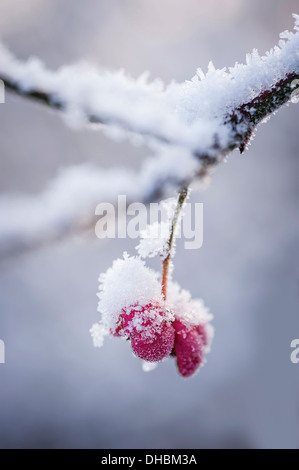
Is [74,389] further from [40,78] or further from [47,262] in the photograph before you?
[40,78]

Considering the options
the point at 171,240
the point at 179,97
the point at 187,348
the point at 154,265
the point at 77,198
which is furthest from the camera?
the point at 154,265

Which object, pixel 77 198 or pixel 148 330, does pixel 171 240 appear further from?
pixel 77 198

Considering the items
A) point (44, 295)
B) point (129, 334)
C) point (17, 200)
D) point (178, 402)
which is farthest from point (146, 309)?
point (178, 402)

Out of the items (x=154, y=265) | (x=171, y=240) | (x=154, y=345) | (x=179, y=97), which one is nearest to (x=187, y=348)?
(x=154, y=345)

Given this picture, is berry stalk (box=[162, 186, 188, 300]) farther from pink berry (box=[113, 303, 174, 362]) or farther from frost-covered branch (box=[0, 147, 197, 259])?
frost-covered branch (box=[0, 147, 197, 259])

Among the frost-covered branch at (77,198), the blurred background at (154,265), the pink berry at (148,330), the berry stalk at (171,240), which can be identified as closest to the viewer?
the frost-covered branch at (77,198)

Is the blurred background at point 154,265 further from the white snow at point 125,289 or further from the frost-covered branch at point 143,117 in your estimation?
the frost-covered branch at point 143,117

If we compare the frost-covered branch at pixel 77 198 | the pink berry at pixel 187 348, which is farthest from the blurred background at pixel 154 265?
the frost-covered branch at pixel 77 198

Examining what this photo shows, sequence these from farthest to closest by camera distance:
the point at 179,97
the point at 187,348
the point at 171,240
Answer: the point at 187,348 → the point at 171,240 → the point at 179,97
